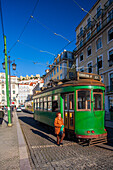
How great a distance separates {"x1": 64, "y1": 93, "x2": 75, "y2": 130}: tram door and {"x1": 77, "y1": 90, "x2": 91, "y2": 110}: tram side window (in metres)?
0.38

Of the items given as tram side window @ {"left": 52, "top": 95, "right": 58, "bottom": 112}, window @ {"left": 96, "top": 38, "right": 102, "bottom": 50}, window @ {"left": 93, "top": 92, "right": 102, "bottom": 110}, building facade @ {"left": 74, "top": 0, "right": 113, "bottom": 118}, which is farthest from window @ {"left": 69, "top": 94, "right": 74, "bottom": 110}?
window @ {"left": 96, "top": 38, "right": 102, "bottom": 50}

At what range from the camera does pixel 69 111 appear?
7027 mm

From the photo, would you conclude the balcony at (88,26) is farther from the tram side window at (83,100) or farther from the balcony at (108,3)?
the tram side window at (83,100)

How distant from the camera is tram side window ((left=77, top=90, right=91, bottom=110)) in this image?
6.51 m

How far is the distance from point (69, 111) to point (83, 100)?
0.95 m

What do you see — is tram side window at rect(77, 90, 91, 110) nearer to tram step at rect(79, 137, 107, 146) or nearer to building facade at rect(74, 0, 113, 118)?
tram step at rect(79, 137, 107, 146)

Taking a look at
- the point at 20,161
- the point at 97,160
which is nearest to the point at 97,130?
the point at 97,160

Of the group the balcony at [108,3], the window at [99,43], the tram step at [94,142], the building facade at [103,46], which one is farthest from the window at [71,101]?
the balcony at [108,3]

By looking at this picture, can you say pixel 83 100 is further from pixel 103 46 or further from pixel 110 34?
pixel 103 46

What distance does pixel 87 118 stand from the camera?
634cm

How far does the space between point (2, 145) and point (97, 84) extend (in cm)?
518

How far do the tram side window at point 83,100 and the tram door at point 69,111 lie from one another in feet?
1.23

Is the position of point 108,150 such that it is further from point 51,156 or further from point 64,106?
point 64,106

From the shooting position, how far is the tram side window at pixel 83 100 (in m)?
6.51
